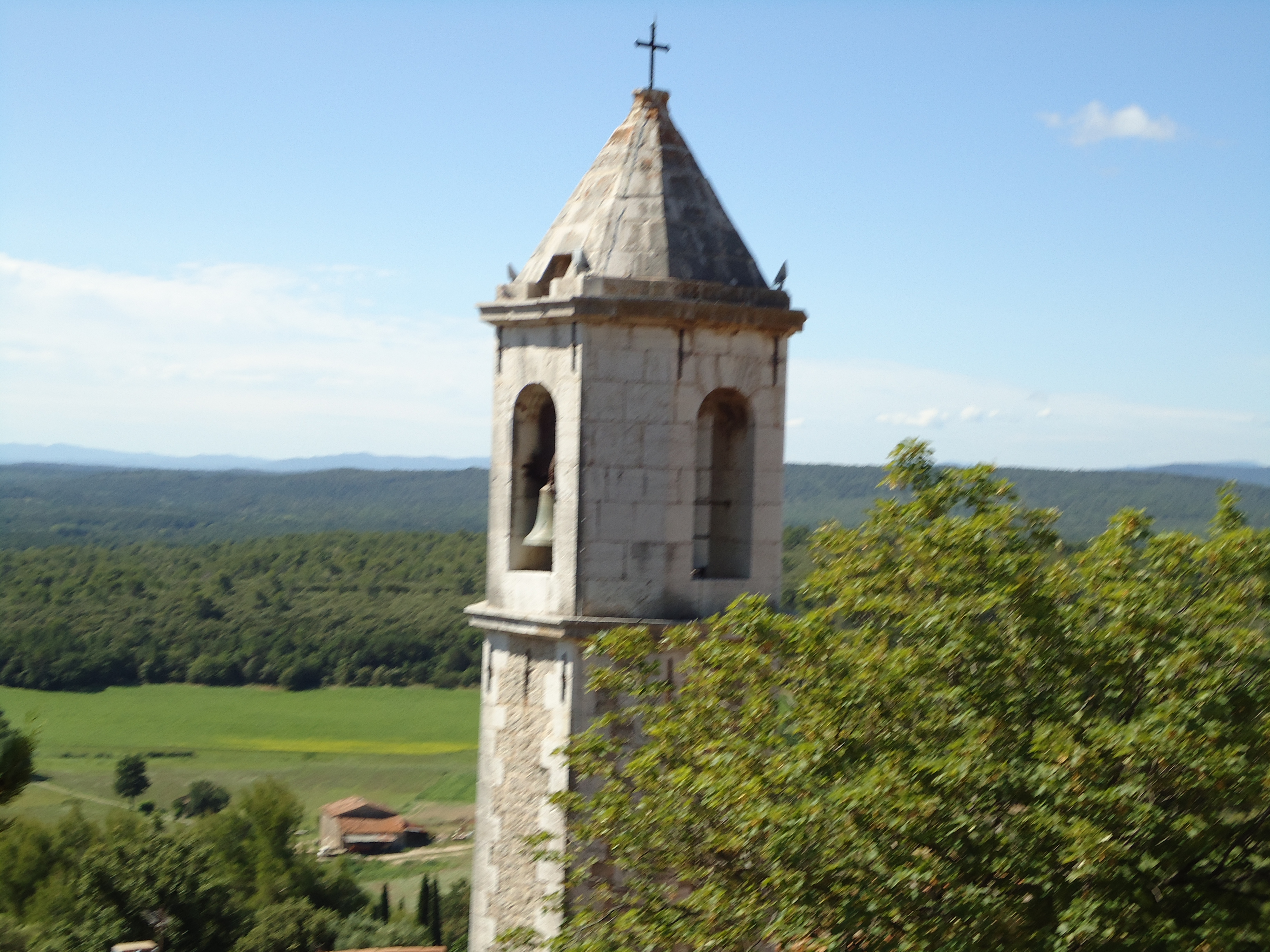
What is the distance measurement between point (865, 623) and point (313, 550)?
121 m

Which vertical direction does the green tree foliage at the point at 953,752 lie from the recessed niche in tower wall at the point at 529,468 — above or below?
below

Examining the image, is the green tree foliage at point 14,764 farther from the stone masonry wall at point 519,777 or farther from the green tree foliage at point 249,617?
the green tree foliage at point 249,617

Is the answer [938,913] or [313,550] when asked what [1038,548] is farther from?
[313,550]

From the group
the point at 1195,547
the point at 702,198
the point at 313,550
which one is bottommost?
the point at 313,550

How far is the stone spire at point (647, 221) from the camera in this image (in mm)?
10430

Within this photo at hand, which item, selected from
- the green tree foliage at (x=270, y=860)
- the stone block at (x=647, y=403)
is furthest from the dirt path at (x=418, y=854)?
the stone block at (x=647, y=403)

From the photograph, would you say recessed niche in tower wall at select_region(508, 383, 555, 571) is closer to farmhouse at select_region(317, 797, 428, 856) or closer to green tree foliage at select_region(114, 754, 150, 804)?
farmhouse at select_region(317, 797, 428, 856)

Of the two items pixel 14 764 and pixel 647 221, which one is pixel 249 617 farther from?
pixel 14 764

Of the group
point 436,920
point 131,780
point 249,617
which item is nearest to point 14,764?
point 436,920

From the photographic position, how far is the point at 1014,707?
8680 mm

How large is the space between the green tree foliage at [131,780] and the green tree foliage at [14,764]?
72395mm

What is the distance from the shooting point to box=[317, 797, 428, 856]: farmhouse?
64.1m

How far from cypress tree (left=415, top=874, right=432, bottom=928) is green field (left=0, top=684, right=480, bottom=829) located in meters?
22.2

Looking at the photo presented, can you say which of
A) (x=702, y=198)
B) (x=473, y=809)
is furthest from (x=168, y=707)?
(x=702, y=198)
